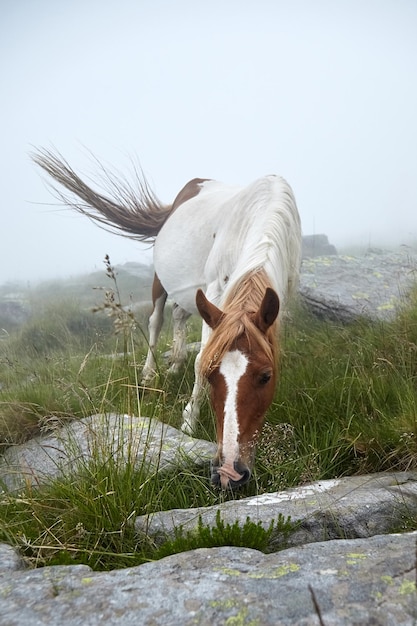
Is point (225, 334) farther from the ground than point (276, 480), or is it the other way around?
point (225, 334)

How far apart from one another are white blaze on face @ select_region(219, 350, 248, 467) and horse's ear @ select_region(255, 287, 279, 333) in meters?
0.25

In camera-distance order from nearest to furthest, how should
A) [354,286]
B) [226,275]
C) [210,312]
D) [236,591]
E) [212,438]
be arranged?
[236,591] < [210,312] < [212,438] < [226,275] < [354,286]

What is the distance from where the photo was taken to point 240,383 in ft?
8.62

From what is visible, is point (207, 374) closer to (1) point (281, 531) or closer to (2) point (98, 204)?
(1) point (281, 531)

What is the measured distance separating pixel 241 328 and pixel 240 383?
1.01ft

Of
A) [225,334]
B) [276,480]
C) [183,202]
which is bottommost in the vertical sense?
[276,480]

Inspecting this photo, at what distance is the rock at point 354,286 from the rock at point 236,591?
3883mm

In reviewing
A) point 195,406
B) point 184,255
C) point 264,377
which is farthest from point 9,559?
point 184,255

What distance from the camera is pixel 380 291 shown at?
638 cm

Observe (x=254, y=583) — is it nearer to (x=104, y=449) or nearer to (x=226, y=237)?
(x=104, y=449)

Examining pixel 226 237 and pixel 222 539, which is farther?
pixel 226 237

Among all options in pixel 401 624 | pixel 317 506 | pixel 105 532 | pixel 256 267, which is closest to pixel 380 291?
pixel 256 267

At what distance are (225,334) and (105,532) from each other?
116cm

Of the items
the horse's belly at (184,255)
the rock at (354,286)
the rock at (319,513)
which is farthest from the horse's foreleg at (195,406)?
the rock at (354,286)
